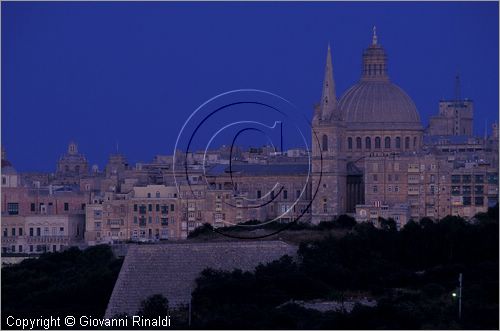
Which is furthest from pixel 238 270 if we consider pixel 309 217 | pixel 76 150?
pixel 76 150

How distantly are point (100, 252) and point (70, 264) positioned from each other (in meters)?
2.03

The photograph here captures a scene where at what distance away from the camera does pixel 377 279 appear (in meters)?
66.0

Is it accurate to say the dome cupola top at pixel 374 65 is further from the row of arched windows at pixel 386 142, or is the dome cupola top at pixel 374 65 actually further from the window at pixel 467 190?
the window at pixel 467 190

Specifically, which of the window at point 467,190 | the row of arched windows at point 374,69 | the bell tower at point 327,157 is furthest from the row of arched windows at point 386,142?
the window at point 467,190

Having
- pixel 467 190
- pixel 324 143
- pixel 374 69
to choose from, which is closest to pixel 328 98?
pixel 324 143

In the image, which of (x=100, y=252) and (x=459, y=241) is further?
(x=100, y=252)

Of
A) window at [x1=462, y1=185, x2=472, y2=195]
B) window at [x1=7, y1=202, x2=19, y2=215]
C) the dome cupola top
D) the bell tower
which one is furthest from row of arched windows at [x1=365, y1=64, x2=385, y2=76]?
window at [x1=7, y1=202, x2=19, y2=215]

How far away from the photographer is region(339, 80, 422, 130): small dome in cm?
11212

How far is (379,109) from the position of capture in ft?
368

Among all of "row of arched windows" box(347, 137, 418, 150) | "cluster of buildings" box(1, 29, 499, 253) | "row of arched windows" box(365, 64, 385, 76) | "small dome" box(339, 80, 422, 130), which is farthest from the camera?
"row of arched windows" box(365, 64, 385, 76)

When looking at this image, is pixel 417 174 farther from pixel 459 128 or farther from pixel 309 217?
pixel 459 128

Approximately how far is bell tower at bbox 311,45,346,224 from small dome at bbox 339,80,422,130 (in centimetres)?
718

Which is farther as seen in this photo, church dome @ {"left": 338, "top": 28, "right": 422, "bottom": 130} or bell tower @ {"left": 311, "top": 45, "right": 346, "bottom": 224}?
church dome @ {"left": 338, "top": 28, "right": 422, "bottom": 130}

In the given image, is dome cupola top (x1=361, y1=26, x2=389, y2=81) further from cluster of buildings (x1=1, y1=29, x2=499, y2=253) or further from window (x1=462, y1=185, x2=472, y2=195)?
window (x1=462, y1=185, x2=472, y2=195)
